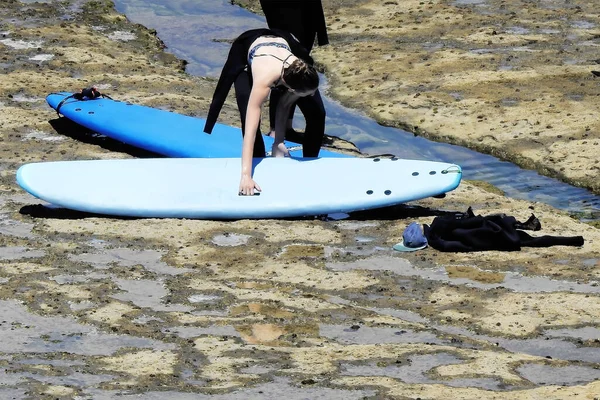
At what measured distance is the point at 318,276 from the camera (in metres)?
7.73

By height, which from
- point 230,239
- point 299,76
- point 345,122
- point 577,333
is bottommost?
point 345,122

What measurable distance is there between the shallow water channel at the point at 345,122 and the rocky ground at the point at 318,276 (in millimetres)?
181

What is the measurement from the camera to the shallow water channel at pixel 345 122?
9945 millimetres

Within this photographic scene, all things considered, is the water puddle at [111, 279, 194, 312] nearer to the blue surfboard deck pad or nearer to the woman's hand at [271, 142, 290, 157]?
the woman's hand at [271, 142, 290, 157]

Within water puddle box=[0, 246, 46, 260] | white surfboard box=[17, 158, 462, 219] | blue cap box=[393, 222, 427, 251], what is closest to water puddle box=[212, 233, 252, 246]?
white surfboard box=[17, 158, 462, 219]

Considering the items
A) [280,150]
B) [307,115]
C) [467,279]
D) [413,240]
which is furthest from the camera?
[280,150]

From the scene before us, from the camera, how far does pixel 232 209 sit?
342 inches

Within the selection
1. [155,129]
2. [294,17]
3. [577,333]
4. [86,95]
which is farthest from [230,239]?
[86,95]

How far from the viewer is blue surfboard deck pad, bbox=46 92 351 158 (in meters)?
9.76

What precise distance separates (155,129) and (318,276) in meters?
2.98

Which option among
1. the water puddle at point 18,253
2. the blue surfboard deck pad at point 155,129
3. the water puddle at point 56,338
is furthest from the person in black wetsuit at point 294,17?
the water puddle at point 56,338

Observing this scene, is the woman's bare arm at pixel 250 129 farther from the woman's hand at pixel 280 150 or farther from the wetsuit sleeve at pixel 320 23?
the wetsuit sleeve at pixel 320 23

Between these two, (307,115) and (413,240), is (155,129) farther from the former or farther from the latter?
(413,240)

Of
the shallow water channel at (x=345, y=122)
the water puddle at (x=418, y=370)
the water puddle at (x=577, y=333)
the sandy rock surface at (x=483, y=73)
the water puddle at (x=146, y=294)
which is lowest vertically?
the shallow water channel at (x=345, y=122)
